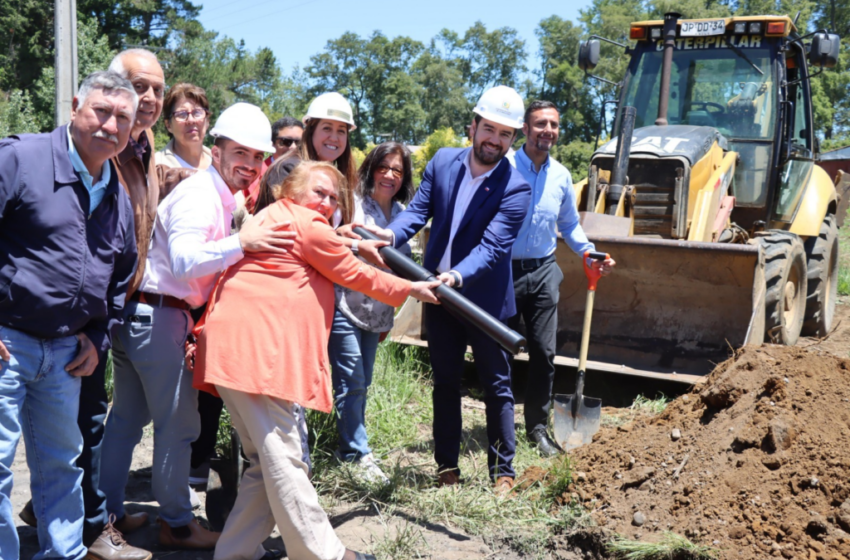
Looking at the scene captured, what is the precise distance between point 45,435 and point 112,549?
674 mm

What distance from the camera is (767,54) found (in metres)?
7.12

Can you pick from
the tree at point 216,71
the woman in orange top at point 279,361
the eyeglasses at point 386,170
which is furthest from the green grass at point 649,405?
the tree at point 216,71

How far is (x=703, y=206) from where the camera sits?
6.47 m

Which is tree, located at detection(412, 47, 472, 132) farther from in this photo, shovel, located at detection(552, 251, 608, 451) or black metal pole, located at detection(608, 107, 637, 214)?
shovel, located at detection(552, 251, 608, 451)

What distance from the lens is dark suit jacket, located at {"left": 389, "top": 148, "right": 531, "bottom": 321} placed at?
4062 millimetres

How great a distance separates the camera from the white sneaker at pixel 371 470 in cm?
416

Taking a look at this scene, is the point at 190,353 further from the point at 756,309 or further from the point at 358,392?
the point at 756,309

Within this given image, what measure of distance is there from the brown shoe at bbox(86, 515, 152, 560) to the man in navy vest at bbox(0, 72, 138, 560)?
9.1 inches

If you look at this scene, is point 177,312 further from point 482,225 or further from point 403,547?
point 482,225

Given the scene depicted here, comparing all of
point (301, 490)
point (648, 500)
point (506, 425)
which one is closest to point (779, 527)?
point (648, 500)

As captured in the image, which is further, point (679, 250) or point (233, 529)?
point (679, 250)

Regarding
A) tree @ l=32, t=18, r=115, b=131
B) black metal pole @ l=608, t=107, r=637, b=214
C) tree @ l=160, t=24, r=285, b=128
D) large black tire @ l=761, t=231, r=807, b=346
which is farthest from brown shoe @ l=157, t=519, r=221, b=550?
tree @ l=160, t=24, r=285, b=128

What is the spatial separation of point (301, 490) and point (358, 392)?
122 cm

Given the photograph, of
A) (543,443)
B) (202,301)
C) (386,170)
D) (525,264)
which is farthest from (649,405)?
→ (202,301)
